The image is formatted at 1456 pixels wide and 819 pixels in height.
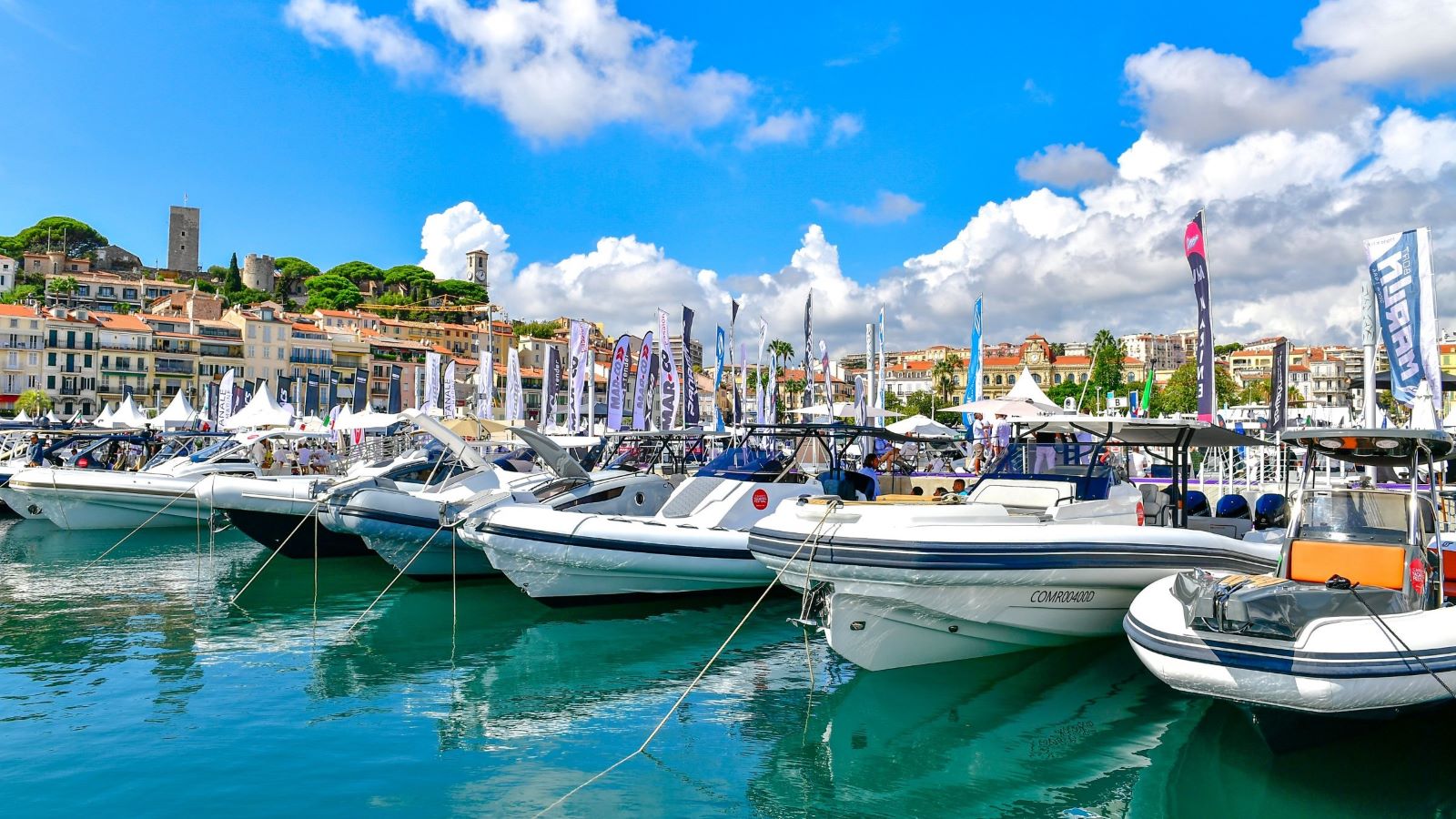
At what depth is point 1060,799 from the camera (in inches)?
335

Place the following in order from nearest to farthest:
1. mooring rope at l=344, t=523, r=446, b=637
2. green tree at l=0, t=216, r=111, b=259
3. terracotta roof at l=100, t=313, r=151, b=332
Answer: mooring rope at l=344, t=523, r=446, b=637
terracotta roof at l=100, t=313, r=151, b=332
green tree at l=0, t=216, r=111, b=259

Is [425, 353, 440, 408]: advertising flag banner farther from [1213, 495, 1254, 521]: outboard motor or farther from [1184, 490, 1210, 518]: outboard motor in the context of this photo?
[1213, 495, 1254, 521]: outboard motor

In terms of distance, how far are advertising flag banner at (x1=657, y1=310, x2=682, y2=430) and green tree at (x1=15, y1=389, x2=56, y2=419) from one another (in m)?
70.9

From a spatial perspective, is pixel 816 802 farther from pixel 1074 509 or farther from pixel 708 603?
pixel 708 603

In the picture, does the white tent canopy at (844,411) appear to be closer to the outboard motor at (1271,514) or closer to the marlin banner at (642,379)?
the marlin banner at (642,379)

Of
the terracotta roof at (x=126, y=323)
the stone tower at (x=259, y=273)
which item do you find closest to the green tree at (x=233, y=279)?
the stone tower at (x=259, y=273)

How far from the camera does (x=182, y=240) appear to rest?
587 ft

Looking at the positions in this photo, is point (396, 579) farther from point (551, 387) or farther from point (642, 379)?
point (551, 387)

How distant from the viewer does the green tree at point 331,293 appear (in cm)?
15762

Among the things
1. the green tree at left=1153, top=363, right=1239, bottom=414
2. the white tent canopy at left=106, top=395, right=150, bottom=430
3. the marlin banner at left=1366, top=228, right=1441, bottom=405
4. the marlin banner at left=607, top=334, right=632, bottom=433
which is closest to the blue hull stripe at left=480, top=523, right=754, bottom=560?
the marlin banner at left=1366, top=228, right=1441, bottom=405

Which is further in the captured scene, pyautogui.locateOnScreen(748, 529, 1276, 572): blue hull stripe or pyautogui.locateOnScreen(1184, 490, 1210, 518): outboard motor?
pyautogui.locateOnScreen(1184, 490, 1210, 518): outboard motor

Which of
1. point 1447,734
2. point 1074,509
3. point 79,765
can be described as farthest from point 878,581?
point 79,765

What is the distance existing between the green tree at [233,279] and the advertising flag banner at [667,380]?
14300 centimetres

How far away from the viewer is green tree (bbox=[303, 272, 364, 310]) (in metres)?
158
